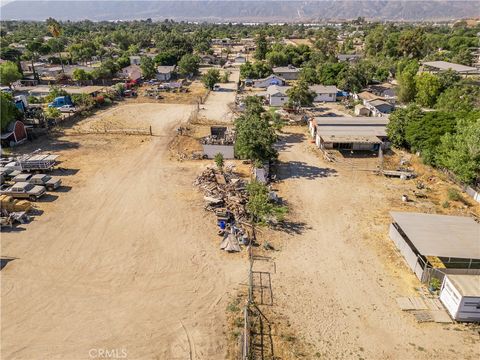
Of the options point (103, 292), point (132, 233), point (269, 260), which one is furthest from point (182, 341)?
point (132, 233)

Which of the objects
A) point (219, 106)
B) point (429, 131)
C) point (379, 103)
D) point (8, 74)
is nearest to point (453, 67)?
point (379, 103)

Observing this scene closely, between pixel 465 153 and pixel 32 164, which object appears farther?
pixel 32 164

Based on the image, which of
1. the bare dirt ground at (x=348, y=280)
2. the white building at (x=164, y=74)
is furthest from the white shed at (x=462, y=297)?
the white building at (x=164, y=74)

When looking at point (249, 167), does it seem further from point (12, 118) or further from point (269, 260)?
point (12, 118)

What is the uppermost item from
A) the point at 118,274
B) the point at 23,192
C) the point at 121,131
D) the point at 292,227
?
the point at 23,192

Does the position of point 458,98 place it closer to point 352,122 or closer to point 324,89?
point 352,122

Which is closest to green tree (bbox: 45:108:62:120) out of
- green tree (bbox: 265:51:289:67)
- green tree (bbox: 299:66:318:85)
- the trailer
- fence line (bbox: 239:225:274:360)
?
the trailer
